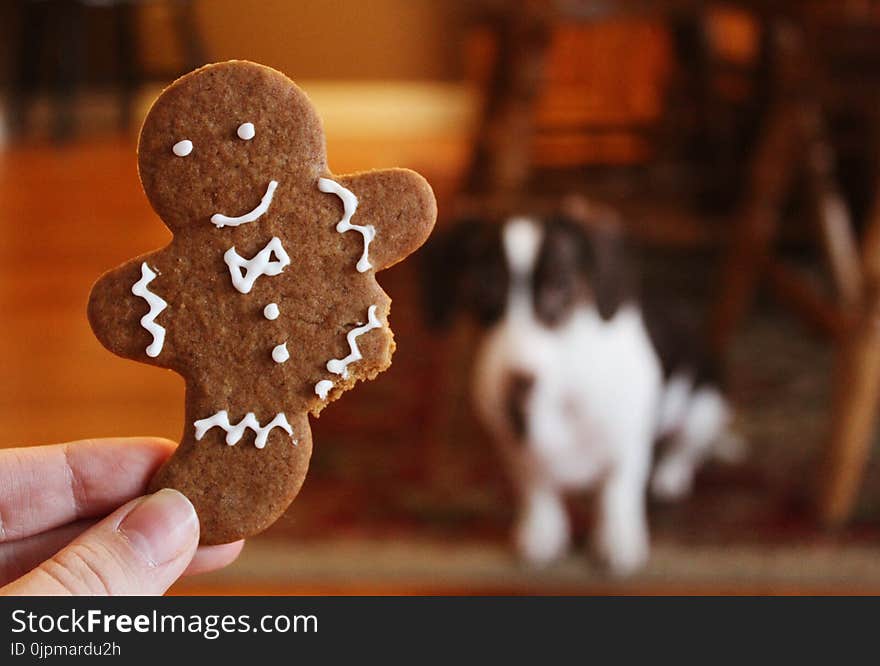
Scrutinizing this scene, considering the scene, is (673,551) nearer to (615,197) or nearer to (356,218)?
(615,197)

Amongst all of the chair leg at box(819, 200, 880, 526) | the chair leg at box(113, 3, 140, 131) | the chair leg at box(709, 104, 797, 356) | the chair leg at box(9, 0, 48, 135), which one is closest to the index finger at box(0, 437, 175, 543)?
the chair leg at box(819, 200, 880, 526)

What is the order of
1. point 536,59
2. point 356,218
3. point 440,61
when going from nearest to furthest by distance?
point 356,218, point 536,59, point 440,61

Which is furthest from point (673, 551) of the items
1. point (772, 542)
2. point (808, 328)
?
point (808, 328)

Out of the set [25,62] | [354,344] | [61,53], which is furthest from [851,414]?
[25,62]

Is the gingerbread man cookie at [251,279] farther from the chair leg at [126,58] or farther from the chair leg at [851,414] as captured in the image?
the chair leg at [126,58]

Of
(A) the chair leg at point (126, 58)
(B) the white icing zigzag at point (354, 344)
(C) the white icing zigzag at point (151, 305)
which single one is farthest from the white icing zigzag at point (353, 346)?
(A) the chair leg at point (126, 58)

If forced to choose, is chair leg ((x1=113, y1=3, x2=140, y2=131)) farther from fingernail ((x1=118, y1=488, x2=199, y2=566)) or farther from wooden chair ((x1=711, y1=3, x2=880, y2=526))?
fingernail ((x1=118, y1=488, x2=199, y2=566))

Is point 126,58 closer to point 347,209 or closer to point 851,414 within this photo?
point 851,414
